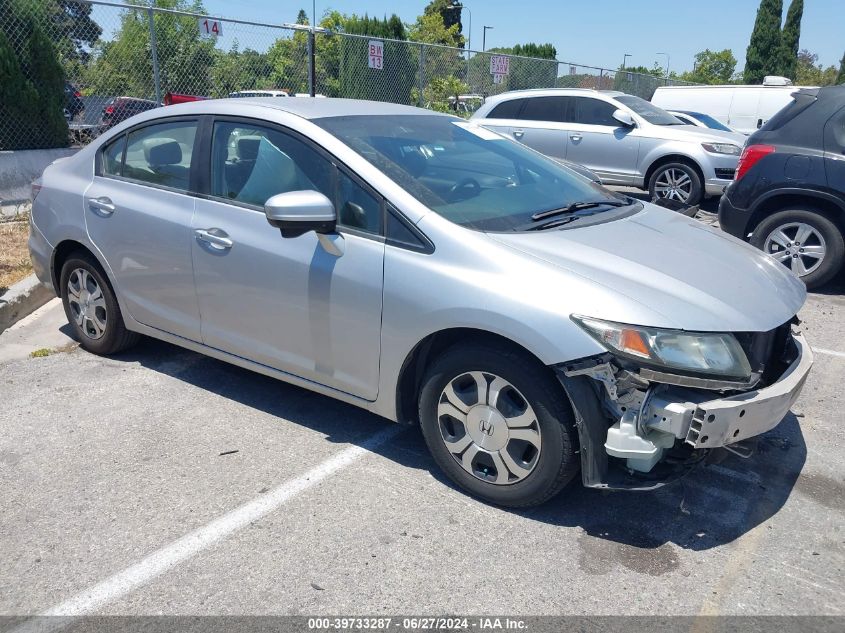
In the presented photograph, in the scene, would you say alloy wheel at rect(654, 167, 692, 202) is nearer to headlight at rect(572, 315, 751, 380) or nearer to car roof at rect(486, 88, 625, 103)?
car roof at rect(486, 88, 625, 103)

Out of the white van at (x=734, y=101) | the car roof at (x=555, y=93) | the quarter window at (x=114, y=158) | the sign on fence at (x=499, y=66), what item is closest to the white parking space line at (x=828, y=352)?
the quarter window at (x=114, y=158)

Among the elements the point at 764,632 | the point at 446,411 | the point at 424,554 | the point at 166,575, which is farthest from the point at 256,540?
the point at 764,632

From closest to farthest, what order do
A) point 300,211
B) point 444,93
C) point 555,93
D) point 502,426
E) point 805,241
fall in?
point 502,426
point 300,211
point 805,241
point 555,93
point 444,93

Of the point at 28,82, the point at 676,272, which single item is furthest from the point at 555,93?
the point at 676,272

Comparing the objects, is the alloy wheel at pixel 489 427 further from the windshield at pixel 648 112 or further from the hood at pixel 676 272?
the windshield at pixel 648 112

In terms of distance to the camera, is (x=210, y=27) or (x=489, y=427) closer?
(x=489, y=427)

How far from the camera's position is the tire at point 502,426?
2.95 metres

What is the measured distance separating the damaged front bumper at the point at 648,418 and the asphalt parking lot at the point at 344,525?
0.34m

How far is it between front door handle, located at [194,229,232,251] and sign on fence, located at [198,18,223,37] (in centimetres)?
819

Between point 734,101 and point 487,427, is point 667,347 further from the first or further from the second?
point 734,101

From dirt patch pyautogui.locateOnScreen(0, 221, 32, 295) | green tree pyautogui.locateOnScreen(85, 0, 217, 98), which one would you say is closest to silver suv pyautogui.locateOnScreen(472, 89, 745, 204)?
green tree pyautogui.locateOnScreen(85, 0, 217, 98)

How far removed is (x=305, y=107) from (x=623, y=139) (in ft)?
27.1

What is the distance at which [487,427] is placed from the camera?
3.15 meters

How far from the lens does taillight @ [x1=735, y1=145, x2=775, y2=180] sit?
21.8 feet
